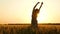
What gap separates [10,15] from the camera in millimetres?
1309

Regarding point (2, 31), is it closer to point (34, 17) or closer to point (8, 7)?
point (34, 17)

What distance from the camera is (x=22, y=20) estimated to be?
1288 millimetres

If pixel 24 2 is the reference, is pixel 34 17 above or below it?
below

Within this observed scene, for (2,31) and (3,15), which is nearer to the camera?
(2,31)

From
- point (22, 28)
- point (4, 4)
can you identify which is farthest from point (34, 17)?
point (4, 4)

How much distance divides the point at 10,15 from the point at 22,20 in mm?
142

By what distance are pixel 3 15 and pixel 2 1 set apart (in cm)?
16

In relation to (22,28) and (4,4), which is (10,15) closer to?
(4,4)

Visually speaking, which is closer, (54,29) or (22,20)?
(54,29)

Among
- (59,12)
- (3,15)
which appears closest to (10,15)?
(3,15)

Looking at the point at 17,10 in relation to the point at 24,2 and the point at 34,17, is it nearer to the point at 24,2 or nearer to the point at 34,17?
the point at 24,2

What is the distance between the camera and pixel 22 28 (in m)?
0.91

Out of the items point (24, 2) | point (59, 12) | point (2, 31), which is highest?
point (24, 2)

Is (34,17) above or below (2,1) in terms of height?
below
